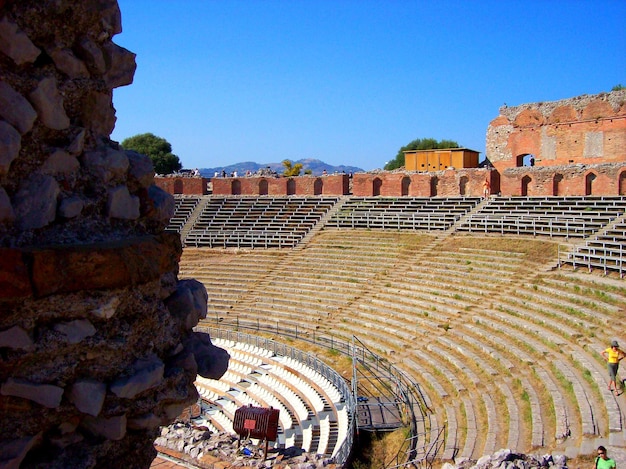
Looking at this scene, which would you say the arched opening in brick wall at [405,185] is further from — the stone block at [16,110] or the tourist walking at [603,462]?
the stone block at [16,110]

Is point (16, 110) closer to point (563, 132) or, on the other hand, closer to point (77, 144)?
point (77, 144)

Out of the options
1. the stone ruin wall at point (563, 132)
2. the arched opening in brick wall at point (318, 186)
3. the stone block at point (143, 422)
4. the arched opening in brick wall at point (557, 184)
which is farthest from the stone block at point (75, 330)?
the stone ruin wall at point (563, 132)

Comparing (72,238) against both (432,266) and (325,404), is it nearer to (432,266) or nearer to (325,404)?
(325,404)

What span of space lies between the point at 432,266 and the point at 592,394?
9.74m

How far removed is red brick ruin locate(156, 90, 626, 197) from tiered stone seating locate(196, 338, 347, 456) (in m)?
12.5

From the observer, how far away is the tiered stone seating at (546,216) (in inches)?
723

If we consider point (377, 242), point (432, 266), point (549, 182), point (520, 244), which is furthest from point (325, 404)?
point (549, 182)

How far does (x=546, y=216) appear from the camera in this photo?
20172mm

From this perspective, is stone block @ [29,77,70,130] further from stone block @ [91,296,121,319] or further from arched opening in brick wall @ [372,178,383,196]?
arched opening in brick wall @ [372,178,383,196]

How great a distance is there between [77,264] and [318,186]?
2805 centimetres

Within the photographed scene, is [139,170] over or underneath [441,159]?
underneath

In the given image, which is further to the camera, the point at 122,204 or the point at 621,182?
the point at 621,182

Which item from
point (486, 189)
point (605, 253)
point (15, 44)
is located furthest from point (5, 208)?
point (486, 189)

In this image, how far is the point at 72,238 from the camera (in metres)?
2.57
